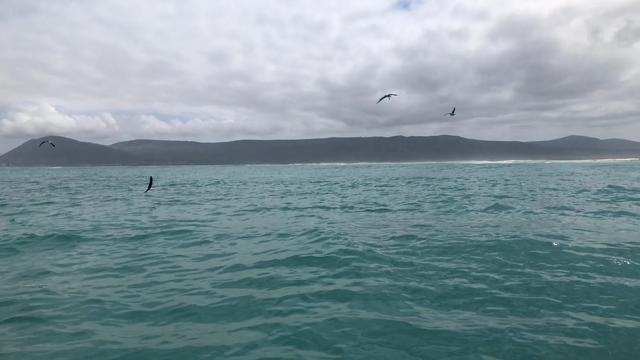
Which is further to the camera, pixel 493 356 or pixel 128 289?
pixel 128 289

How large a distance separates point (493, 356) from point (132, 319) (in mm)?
8715

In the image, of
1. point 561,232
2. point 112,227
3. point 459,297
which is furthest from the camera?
point 112,227

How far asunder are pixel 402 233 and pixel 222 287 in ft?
35.6

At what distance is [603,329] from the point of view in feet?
29.5

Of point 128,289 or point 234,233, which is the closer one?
point 128,289

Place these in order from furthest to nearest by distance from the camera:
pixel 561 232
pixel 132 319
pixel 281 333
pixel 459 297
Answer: pixel 561 232 < pixel 459 297 < pixel 132 319 < pixel 281 333

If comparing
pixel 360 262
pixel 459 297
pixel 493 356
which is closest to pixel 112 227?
pixel 360 262

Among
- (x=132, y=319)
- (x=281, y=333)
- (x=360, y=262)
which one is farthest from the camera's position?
(x=360, y=262)

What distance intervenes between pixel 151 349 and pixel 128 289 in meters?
4.56

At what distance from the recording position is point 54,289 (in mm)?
12523

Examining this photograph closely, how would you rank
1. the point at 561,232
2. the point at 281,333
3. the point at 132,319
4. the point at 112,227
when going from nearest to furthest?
the point at 281,333 → the point at 132,319 → the point at 561,232 → the point at 112,227

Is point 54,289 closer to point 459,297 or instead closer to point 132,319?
point 132,319

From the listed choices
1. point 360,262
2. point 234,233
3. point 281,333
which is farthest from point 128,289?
point 234,233

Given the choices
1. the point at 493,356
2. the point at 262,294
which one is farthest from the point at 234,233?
the point at 493,356
